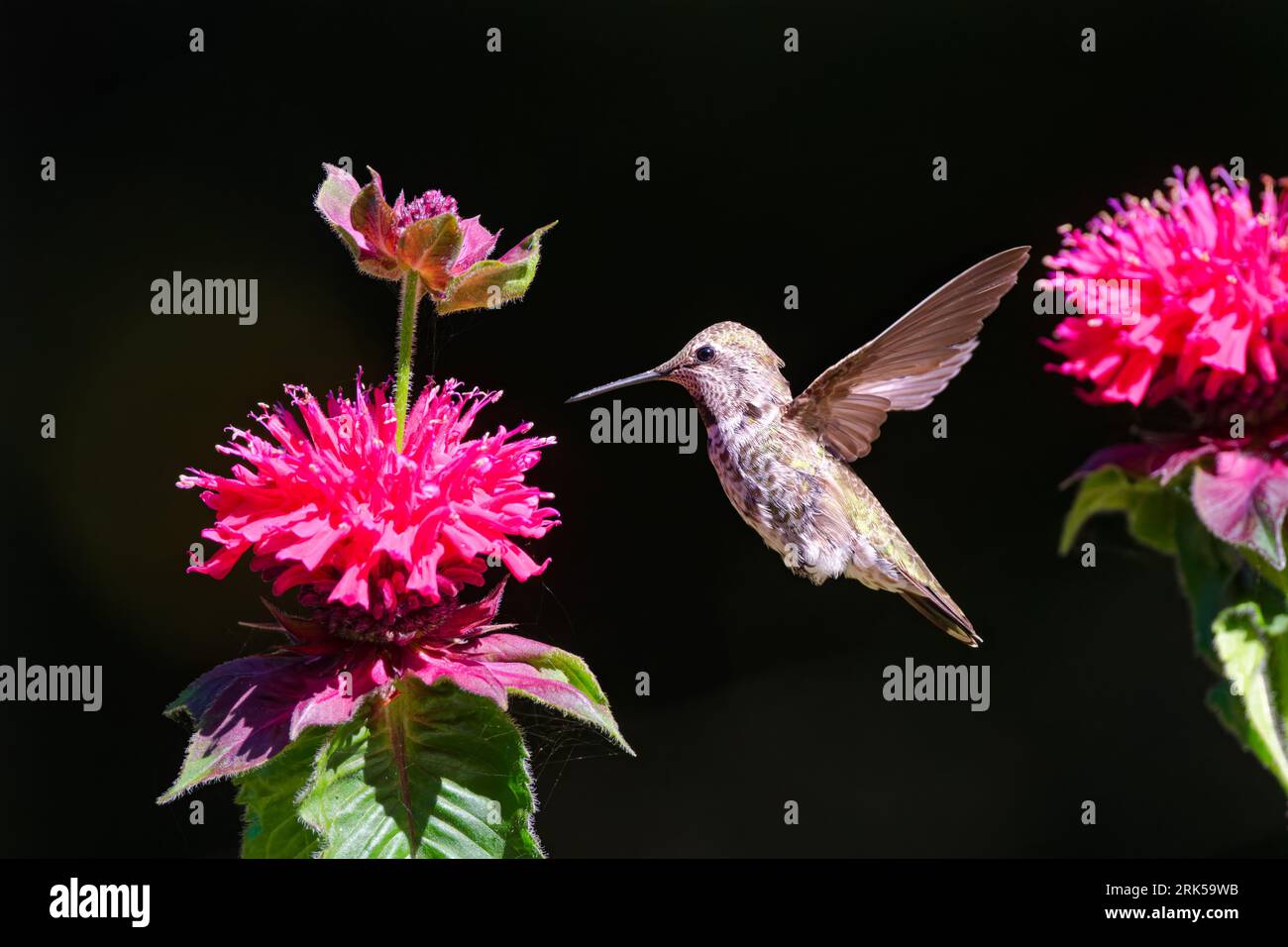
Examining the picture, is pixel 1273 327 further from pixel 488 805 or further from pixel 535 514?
pixel 488 805

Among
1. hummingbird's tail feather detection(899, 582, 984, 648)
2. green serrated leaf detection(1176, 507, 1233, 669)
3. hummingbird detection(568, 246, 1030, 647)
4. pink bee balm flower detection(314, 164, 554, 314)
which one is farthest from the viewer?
hummingbird's tail feather detection(899, 582, 984, 648)

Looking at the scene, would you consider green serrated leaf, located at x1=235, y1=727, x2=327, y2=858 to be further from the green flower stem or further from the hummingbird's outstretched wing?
the hummingbird's outstretched wing

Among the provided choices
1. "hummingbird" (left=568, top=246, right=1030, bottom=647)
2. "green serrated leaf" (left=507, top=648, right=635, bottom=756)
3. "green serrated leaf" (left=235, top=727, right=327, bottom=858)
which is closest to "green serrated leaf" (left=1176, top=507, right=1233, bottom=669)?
"hummingbird" (left=568, top=246, right=1030, bottom=647)

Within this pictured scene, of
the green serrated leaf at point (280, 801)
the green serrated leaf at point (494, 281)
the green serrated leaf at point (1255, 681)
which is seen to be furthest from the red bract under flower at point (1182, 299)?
the green serrated leaf at point (280, 801)

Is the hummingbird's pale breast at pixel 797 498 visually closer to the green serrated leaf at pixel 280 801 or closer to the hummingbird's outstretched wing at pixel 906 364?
the hummingbird's outstretched wing at pixel 906 364

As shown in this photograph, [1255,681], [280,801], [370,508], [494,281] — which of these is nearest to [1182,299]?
[1255,681]

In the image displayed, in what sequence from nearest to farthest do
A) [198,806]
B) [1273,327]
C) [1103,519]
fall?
[1273,327], [1103,519], [198,806]
